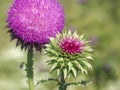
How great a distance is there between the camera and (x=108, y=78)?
12820 millimetres

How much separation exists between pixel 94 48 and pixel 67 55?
820cm

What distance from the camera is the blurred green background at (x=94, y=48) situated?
1247 centimetres

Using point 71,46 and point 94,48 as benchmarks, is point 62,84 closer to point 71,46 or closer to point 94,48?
point 71,46

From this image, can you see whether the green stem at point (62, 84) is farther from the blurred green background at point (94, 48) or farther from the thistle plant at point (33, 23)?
the blurred green background at point (94, 48)

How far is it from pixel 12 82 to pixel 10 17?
9606 millimetres

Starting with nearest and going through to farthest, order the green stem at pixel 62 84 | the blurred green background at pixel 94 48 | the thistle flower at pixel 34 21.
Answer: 1. the green stem at pixel 62 84
2. the thistle flower at pixel 34 21
3. the blurred green background at pixel 94 48

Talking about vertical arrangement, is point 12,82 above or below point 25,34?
above

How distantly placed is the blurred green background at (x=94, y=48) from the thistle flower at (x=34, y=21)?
566cm

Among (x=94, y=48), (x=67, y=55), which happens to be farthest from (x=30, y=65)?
(x=94, y=48)

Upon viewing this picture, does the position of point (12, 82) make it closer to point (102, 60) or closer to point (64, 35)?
point (102, 60)

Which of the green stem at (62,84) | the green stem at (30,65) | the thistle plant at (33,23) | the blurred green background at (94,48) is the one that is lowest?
the green stem at (62,84)

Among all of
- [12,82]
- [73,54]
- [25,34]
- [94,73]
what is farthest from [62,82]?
[12,82]

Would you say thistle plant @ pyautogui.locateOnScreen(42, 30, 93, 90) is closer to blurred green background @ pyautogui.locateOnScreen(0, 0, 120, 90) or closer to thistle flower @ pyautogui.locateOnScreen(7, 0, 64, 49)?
thistle flower @ pyautogui.locateOnScreen(7, 0, 64, 49)

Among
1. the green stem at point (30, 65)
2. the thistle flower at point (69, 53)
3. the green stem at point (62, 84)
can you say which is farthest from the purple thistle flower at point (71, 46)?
the green stem at point (30, 65)
